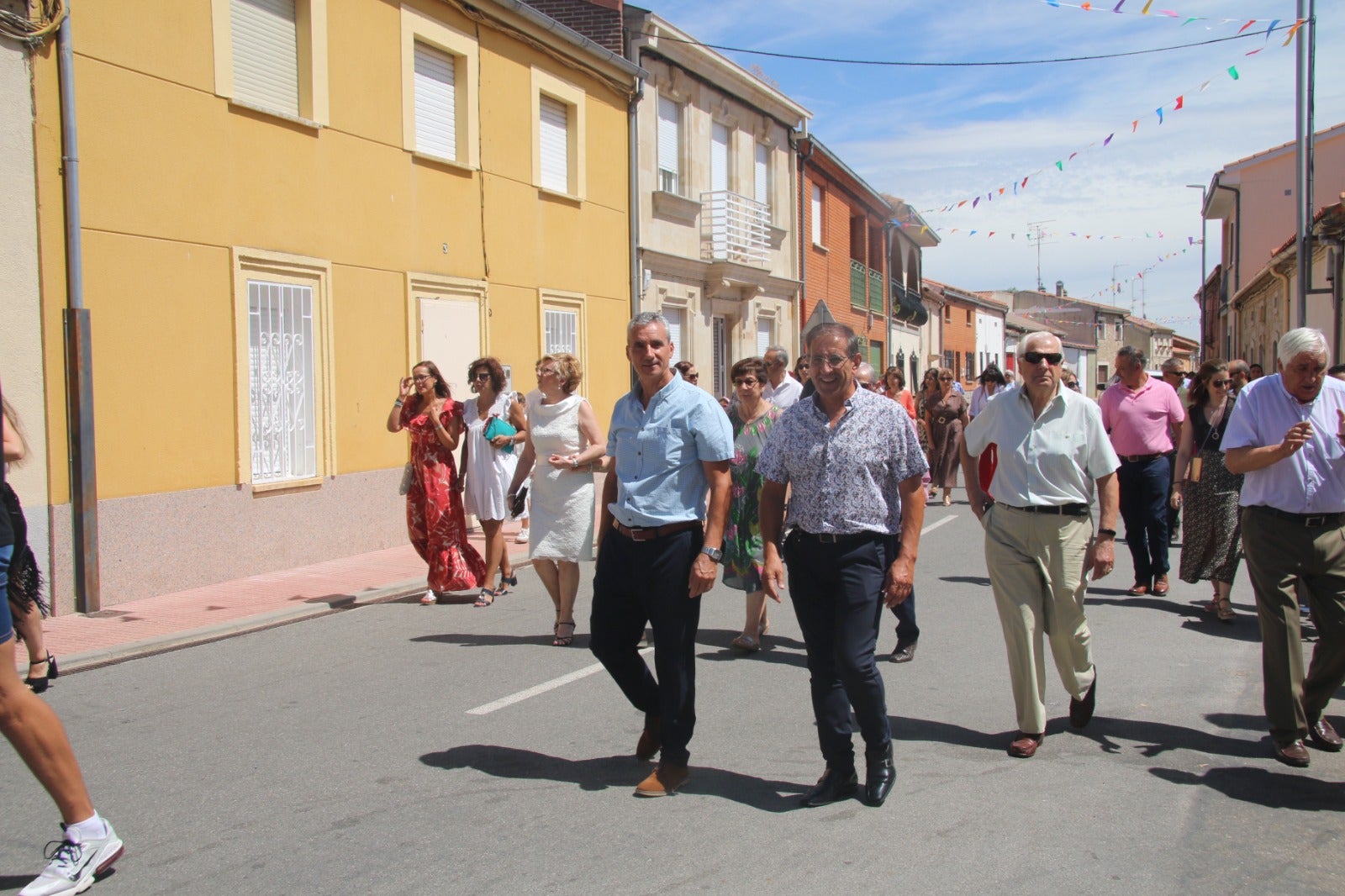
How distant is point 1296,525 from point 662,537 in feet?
8.83

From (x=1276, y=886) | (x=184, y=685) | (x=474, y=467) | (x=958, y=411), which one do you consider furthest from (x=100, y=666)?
(x=958, y=411)

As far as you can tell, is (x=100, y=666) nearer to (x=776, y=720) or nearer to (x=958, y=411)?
(x=776, y=720)

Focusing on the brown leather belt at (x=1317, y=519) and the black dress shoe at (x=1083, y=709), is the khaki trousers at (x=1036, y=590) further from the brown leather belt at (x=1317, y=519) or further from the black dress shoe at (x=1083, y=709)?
the brown leather belt at (x=1317, y=519)

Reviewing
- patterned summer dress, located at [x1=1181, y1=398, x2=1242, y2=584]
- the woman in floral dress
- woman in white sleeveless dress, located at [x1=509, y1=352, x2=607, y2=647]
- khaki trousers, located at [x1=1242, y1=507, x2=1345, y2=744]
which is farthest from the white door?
khaki trousers, located at [x1=1242, y1=507, x2=1345, y2=744]

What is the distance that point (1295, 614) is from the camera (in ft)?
16.2

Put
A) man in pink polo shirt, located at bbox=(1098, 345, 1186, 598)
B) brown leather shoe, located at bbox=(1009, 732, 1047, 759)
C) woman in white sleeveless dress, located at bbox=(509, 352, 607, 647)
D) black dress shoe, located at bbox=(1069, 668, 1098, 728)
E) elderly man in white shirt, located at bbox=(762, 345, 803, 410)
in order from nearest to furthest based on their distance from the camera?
brown leather shoe, located at bbox=(1009, 732, 1047, 759), black dress shoe, located at bbox=(1069, 668, 1098, 728), woman in white sleeveless dress, located at bbox=(509, 352, 607, 647), man in pink polo shirt, located at bbox=(1098, 345, 1186, 598), elderly man in white shirt, located at bbox=(762, 345, 803, 410)

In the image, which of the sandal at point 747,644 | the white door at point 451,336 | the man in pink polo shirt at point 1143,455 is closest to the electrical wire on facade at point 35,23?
the white door at point 451,336

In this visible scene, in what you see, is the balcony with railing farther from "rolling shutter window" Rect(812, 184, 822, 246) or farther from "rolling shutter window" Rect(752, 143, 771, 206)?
"rolling shutter window" Rect(812, 184, 822, 246)

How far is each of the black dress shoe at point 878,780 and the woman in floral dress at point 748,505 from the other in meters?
2.55

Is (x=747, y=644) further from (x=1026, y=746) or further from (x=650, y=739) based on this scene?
(x=1026, y=746)

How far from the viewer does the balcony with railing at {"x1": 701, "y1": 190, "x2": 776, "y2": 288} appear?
20547 mm

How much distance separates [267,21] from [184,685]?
6911mm

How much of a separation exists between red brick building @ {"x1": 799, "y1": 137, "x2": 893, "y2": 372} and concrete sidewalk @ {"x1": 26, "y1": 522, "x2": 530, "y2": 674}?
13.0 m

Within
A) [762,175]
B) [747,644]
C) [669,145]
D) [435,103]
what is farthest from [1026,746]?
[762,175]
